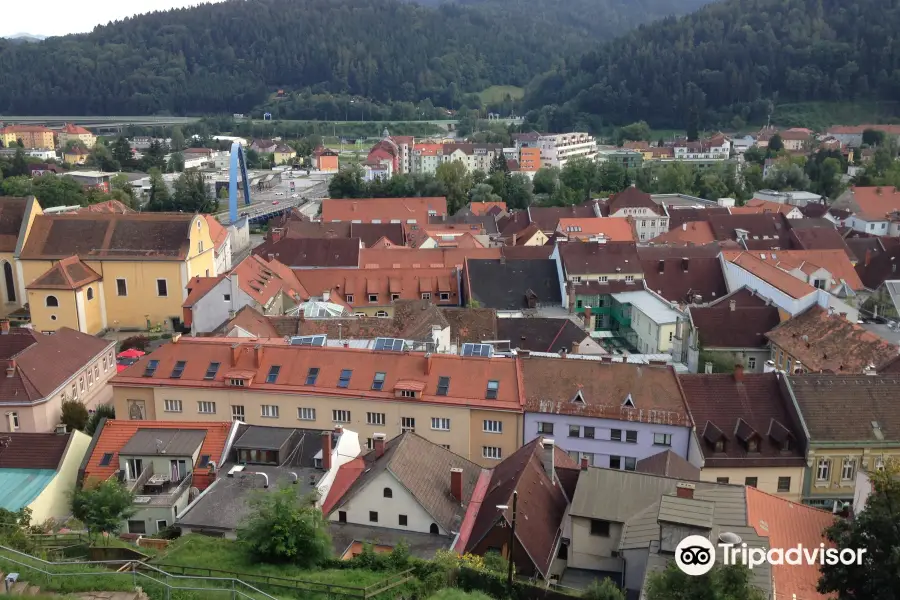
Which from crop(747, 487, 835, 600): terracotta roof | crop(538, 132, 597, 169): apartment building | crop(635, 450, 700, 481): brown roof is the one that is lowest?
crop(635, 450, 700, 481): brown roof

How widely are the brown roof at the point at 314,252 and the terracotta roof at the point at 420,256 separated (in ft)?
3.26

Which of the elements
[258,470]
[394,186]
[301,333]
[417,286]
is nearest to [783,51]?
[394,186]

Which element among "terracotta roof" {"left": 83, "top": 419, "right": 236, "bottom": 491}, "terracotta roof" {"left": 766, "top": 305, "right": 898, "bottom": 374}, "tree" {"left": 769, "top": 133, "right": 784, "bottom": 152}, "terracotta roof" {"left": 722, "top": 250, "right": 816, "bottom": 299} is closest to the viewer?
"terracotta roof" {"left": 83, "top": 419, "right": 236, "bottom": 491}

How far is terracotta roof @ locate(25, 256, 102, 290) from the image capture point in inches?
1698

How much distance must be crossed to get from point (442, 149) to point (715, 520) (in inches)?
4649

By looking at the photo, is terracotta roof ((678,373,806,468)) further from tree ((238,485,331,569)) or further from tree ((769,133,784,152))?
tree ((769,133,784,152))

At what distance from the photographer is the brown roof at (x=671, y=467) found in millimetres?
22375

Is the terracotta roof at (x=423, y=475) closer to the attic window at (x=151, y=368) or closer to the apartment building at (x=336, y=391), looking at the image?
the apartment building at (x=336, y=391)

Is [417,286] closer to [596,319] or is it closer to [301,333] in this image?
[596,319]

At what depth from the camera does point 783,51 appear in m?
166

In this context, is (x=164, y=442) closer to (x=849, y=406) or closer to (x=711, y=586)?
(x=711, y=586)

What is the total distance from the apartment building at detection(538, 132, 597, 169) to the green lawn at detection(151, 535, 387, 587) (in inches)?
4505

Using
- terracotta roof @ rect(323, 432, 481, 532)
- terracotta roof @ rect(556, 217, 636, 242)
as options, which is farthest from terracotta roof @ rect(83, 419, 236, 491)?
terracotta roof @ rect(556, 217, 636, 242)

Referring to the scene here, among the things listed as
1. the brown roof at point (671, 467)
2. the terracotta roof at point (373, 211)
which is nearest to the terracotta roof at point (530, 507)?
the brown roof at point (671, 467)
